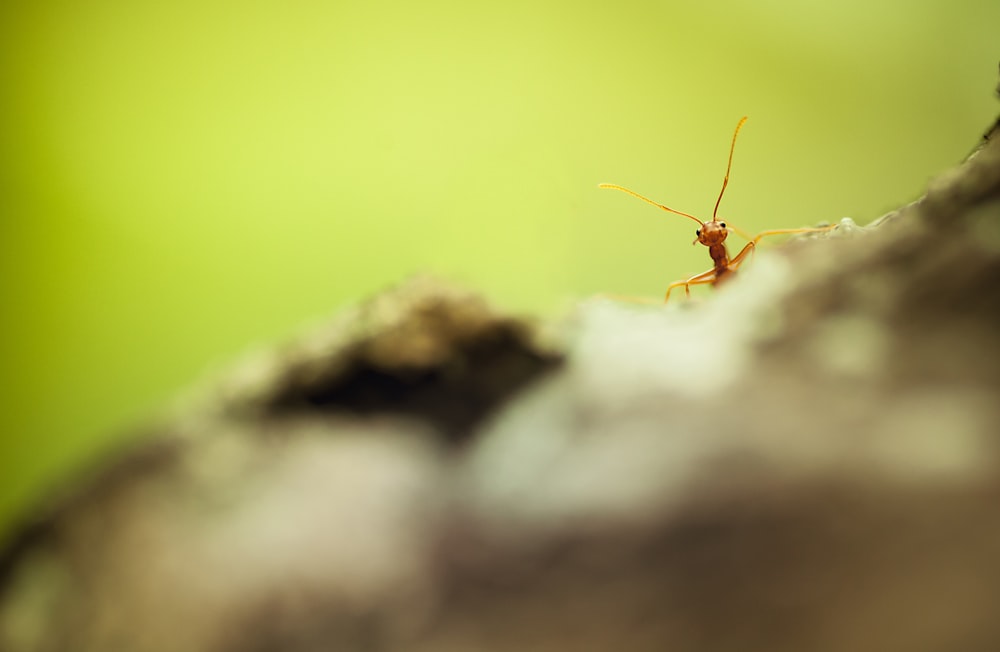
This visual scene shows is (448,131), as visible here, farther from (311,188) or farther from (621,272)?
(621,272)

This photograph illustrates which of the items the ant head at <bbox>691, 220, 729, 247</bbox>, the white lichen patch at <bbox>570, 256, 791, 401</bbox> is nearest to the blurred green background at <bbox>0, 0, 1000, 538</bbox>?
the ant head at <bbox>691, 220, 729, 247</bbox>

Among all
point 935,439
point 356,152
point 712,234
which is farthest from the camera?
point 356,152

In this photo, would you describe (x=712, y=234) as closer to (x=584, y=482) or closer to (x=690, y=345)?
(x=690, y=345)

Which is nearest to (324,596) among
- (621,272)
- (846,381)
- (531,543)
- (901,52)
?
(531,543)

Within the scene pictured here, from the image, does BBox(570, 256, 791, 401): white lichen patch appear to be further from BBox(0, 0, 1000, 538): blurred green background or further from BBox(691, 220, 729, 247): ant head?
BBox(0, 0, 1000, 538): blurred green background

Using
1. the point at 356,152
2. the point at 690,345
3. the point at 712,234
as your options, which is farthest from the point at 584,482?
the point at 356,152
